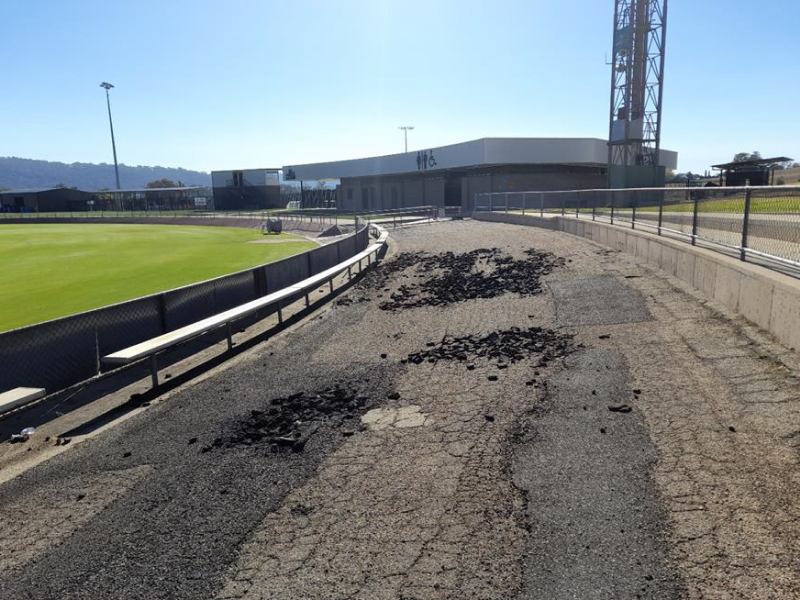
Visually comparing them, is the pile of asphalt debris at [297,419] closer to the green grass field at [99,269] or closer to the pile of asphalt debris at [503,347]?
the pile of asphalt debris at [503,347]

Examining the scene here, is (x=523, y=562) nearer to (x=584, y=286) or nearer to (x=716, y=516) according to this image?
(x=716, y=516)

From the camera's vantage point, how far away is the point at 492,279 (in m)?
12.9

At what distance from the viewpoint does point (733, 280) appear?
25.6 feet

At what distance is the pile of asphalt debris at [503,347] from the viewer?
7.29 meters

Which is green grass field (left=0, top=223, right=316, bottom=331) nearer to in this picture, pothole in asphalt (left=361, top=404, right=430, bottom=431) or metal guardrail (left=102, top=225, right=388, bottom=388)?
→ metal guardrail (left=102, top=225, right=388, bottom=388)

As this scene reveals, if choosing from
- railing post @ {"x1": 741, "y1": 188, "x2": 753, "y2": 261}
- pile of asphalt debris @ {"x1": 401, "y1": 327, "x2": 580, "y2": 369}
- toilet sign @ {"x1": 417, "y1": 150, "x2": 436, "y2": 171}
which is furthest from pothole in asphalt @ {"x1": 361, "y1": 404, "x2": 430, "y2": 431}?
toilet sign @ {"x1": 417, "y1": 150, "x2": 436, "y2": 171}

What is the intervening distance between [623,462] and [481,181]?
51.4 meters

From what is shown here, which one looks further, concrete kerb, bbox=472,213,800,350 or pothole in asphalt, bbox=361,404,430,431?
concrete kerb, bbox=472,213,800,350

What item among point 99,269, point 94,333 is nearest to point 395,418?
point 94,333

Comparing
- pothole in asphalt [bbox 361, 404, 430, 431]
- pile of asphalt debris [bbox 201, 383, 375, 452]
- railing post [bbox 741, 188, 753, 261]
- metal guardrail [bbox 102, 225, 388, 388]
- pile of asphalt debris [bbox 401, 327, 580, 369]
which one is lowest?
pile of asphalt debris [bbox 201, 383, 375, 452]

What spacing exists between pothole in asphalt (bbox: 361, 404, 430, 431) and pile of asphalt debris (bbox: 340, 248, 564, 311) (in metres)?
5.44

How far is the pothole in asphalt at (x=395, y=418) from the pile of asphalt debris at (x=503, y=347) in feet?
5.08

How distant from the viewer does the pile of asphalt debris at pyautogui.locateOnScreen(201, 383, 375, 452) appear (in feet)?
16.8

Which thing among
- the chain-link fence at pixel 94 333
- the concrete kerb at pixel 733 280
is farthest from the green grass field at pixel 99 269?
the concrete kerb at pixel 733 280
